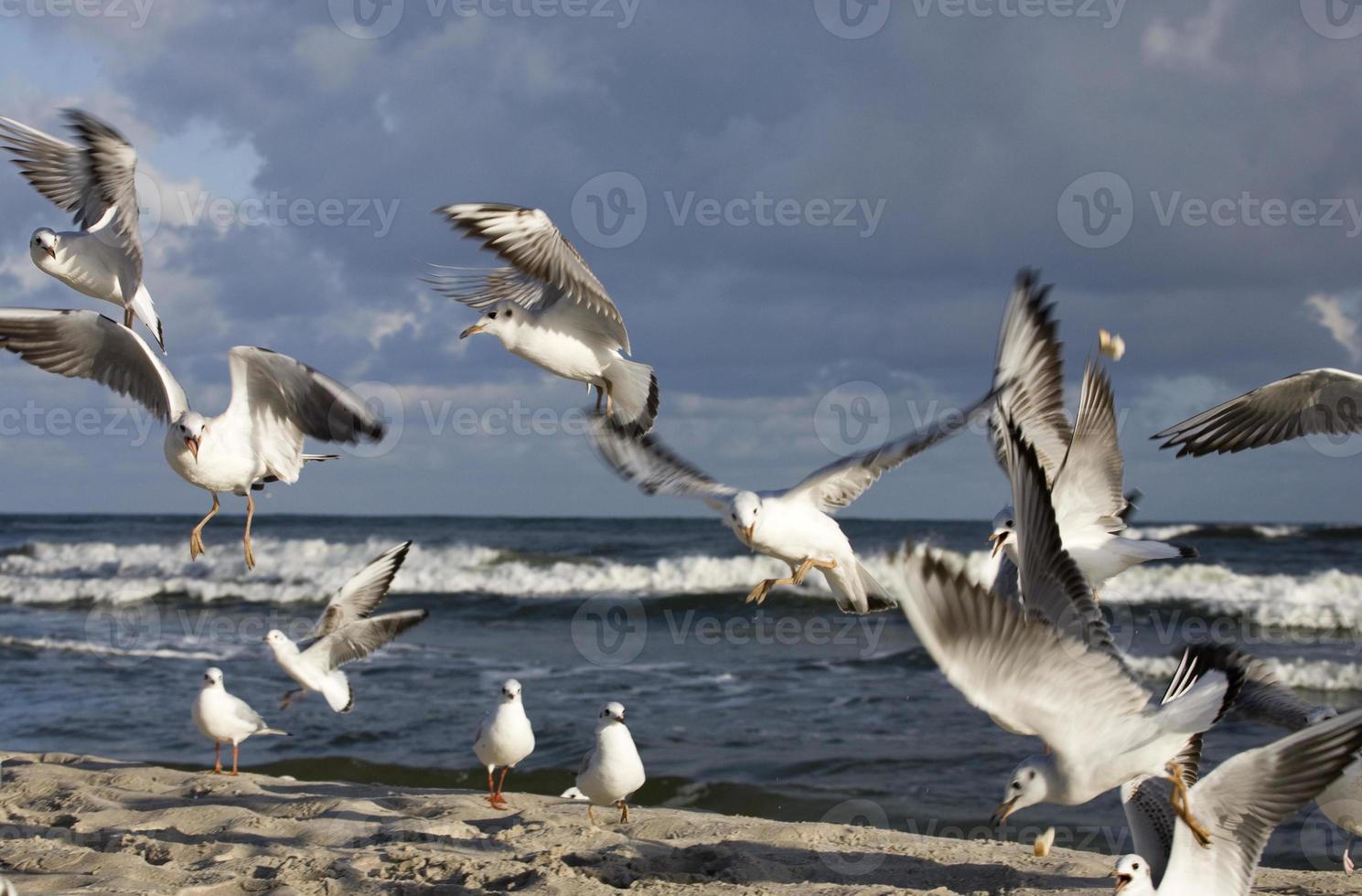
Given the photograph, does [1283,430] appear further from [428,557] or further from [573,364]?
[428,557]

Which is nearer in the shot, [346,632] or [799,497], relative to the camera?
[799,497]

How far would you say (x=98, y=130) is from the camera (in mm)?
A: 7340

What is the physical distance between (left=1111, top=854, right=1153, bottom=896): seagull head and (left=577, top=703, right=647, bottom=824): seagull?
312 cm

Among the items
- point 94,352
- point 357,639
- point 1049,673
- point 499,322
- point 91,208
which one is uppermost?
point 91,208

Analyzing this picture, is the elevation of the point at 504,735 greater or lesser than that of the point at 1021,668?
lesser

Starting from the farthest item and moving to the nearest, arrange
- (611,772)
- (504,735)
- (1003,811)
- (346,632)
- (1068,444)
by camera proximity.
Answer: (346,632)
(504,735)
(611,772)
(1068,444)
(1003,811)

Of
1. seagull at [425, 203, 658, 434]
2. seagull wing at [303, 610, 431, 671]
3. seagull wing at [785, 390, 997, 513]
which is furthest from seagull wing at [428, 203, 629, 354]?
seagull wing at [303, 610, 431, 671]

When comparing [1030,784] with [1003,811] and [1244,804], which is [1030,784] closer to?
[1003,811]

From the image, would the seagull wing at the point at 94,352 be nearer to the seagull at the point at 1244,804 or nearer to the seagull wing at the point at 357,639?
the seagull wing at the point at 357,639

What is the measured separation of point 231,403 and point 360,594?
2.68m

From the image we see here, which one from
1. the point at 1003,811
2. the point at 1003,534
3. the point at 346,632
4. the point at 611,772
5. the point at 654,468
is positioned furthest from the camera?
the point at 346,632

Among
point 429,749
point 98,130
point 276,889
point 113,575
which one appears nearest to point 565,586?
point 113,575

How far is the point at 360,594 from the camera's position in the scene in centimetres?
838

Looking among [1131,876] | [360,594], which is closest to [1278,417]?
[1131,876]
